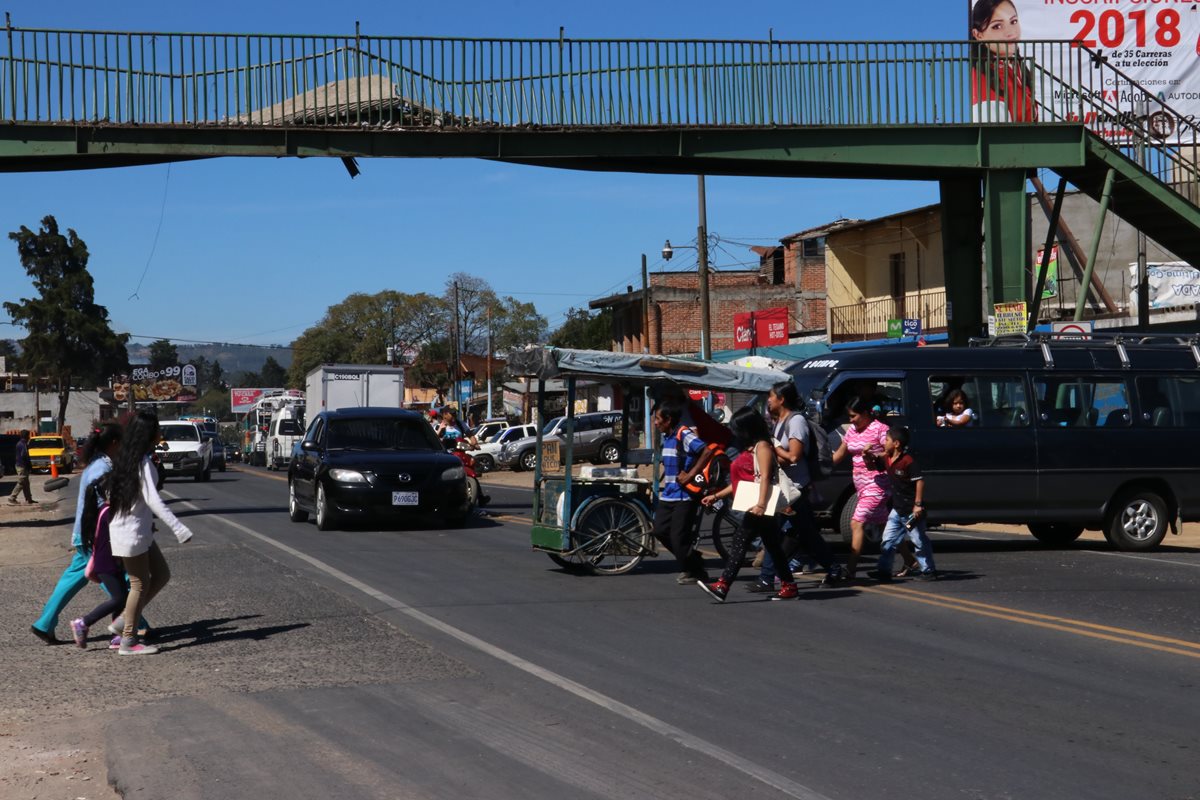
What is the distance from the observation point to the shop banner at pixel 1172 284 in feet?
114

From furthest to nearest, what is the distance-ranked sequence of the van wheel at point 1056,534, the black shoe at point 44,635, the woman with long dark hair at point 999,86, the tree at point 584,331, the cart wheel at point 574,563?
the tree at point 584,331, the woman with long dark hair at point 999,86, the van wheel at point 1056,534, the cart wheel at point 574,563, the black shoe at point 44,635

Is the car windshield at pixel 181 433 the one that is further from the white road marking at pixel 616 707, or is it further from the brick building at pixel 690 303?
the white road marking at pixel 616 707

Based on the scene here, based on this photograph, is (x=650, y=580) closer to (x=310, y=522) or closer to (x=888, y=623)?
(x=888, y=623)

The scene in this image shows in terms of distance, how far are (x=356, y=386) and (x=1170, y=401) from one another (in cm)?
2928

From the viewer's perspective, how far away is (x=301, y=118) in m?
19.0

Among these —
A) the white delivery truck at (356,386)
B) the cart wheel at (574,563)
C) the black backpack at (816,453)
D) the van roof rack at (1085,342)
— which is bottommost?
the cart wheel at (574,563)

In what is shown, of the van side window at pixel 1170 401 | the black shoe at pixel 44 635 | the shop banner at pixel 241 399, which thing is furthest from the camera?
the shop banner at pixel 241 399

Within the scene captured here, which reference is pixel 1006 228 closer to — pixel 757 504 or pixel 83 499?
pixel 757 504

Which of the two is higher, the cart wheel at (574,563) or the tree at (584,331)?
the tree at (584,331)

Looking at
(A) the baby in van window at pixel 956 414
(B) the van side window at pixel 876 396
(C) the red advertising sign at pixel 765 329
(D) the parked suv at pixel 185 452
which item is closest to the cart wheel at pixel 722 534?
(B) the van side window at pixel 876 396

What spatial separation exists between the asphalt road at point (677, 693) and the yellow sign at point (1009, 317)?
240 inches

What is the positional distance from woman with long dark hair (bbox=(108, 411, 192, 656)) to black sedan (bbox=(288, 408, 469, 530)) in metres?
9.65

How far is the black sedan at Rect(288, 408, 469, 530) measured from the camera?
19219mm

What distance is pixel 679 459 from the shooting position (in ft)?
40.5
